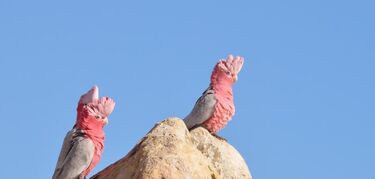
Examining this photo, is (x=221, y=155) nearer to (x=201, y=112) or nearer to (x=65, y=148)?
(x=201, y=112)

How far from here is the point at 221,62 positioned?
15.5m

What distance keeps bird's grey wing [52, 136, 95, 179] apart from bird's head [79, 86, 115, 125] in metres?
0.49

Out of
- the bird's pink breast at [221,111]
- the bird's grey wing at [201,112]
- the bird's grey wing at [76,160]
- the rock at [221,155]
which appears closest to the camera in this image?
the bird's grey wing at [76,160]

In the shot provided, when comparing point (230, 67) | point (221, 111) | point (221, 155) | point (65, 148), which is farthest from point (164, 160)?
point (230, 67)

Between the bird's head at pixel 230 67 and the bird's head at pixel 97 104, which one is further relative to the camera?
the bird's head at pixel 230 67

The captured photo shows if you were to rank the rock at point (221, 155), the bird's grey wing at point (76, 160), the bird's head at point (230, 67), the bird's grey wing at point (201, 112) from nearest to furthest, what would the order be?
the bird's grey wing at point (76, 160) → the rock at point (221, 155) → the bird's grey wing at point (201, 112) → the bird's head at point (230, 67)

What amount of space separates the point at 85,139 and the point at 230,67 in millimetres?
4288

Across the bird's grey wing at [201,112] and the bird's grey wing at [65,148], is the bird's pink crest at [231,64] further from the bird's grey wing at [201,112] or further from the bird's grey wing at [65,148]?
the bird's grey wing at [65,148]

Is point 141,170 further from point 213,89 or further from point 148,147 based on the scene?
point 213,89

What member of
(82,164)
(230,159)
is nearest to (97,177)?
(82,164)

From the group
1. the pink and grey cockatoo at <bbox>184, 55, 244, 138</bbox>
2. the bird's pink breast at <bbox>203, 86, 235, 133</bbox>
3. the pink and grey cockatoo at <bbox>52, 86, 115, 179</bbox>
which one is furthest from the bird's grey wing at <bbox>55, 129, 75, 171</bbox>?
the bird's pink breast at <bbox>203, 86, 235, 133</bbox>

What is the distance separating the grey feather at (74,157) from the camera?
11672 mm

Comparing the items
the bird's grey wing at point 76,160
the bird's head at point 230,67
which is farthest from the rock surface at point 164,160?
the bird's head at point 230,67

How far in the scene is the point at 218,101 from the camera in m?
15.0
